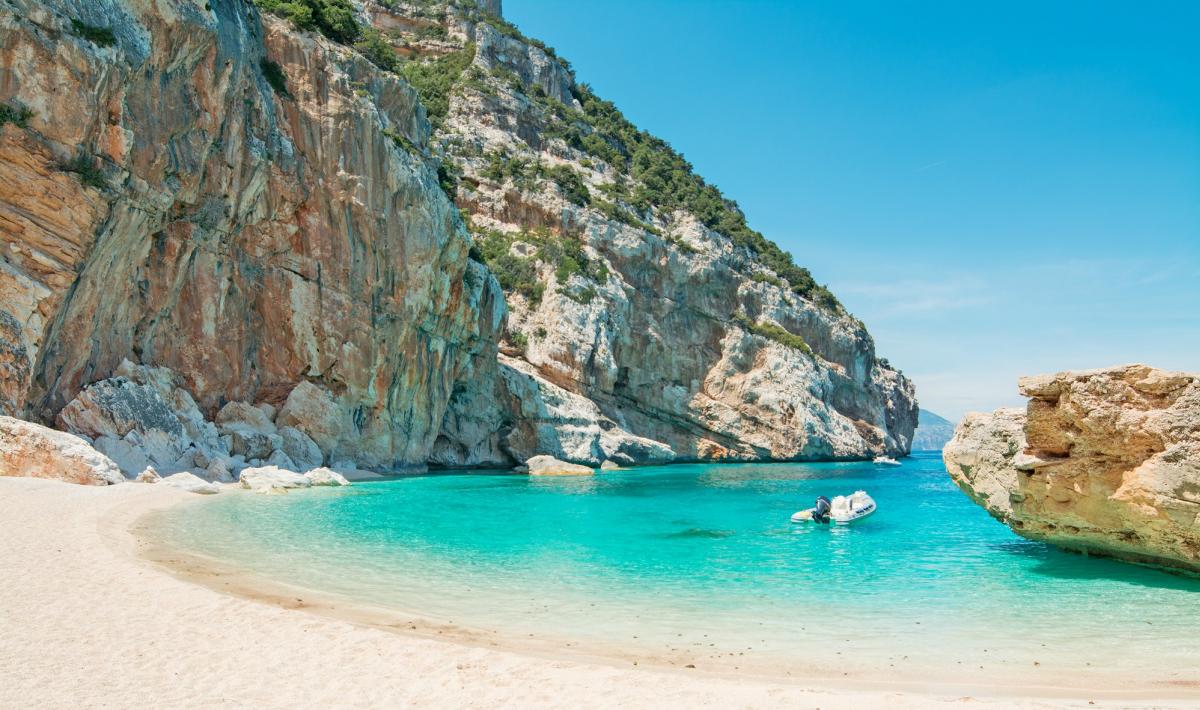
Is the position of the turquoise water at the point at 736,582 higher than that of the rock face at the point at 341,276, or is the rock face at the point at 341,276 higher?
the rock face at the point at 341,276

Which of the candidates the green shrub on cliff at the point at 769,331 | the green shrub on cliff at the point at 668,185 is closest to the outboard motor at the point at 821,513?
the green shrub on cliff at the point at 769,331

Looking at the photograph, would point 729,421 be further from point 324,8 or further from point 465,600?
point 465,600

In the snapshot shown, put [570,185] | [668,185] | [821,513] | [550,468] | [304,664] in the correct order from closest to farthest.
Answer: [304,664]
[821,513]
[550,468]
[570,185]
[668,185]

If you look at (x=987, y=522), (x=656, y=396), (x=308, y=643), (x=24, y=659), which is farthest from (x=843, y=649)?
(x=656, y=396)

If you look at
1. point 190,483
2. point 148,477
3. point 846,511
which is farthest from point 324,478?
point 846,511

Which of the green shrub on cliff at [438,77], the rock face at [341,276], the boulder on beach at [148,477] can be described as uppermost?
the green shrub on cliff at [438,77]

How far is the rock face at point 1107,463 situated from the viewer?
11430mm

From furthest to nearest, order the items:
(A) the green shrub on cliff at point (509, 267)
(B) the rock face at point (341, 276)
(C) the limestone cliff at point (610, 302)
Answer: (A) the green shrub on cliff at point (509, 267) → (C) the limestone cliff at point (610, 302) → (B) the rock face at point (341, 276)

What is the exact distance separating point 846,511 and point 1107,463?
33.9ft

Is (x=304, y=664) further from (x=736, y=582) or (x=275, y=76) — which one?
(x=275, y=76)

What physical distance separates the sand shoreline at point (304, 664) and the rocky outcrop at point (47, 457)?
9.64 metres

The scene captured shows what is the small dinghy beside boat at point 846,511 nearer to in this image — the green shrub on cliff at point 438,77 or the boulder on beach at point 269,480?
the boulder on beach at point 269,480

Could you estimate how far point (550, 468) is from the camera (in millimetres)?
41969

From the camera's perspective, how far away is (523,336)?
52469 millimetres
